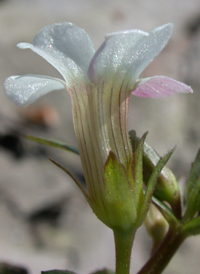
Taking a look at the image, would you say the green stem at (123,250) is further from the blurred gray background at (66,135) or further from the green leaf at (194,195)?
the blurred gray background at (66,135)

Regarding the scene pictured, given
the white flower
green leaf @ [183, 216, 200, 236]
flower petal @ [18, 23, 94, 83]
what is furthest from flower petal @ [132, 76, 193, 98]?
green leaf @ [183, 216, 200, 236]

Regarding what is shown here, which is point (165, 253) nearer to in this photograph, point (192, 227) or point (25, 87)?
point (192, 227)

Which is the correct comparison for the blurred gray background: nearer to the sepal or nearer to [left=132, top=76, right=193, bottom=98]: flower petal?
the sepal

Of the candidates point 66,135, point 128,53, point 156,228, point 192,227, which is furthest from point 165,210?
point 66,135

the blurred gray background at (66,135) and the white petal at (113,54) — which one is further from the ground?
the white petal at (113,54)

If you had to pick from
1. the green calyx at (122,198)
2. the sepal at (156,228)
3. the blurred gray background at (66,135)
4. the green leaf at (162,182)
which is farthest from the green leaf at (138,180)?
the blurred gray background at (66,135)
